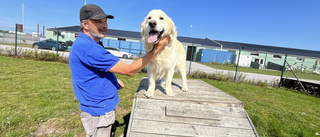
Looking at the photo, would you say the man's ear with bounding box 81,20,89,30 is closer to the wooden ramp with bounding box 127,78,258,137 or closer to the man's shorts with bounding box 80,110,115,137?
the man's shorts with bounding box 80,110,115,137

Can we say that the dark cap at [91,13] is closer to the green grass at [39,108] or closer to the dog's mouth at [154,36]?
the dog's mouth at [154,36]

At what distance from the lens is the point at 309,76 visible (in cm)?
1116

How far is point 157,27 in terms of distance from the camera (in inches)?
81.2

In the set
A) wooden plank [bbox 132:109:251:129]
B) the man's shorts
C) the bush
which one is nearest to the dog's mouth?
the man's shorts

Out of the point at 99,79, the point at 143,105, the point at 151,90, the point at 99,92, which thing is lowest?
the point at 143,105

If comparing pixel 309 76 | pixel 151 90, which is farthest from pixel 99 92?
pixel 309 76

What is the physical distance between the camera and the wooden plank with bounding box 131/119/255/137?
2.19 metres

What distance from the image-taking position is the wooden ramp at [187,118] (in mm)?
2213

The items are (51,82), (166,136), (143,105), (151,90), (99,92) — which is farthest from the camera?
(51,82)

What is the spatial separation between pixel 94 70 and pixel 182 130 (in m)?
1.52

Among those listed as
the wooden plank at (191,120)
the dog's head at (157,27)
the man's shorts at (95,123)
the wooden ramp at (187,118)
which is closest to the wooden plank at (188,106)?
the wooden ramp at (187,118)

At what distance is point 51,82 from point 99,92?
5.36 m

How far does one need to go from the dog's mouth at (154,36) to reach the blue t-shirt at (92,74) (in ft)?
2.04

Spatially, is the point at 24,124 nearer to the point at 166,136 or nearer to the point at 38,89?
the point at 38,89
